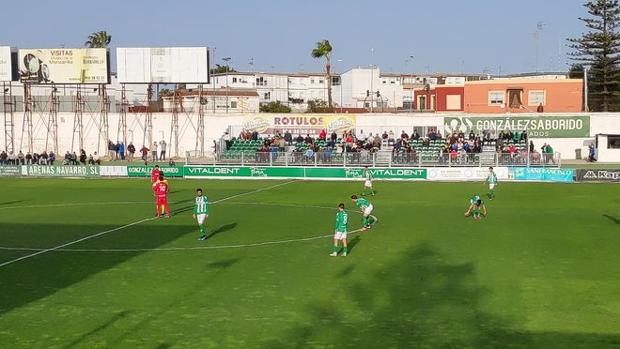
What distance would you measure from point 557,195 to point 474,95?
1431 inches

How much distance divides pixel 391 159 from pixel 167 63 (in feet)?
88.1

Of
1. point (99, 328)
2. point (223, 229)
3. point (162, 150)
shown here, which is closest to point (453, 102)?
point (162, 150)

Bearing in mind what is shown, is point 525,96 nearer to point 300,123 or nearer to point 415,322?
point 300,123

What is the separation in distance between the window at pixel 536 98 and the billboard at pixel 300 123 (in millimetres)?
20411

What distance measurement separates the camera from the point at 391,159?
50875 mm

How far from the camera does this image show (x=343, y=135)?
6391 centimetres

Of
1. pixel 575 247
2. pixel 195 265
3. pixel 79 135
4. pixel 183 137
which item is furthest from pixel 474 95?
pixel 195 265

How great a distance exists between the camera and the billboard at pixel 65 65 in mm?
67500

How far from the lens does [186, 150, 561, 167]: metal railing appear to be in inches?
1938

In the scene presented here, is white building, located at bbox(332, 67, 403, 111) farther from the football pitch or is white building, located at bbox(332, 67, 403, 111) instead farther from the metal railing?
the football pitch

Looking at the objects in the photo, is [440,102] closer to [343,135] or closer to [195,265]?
[343,135]

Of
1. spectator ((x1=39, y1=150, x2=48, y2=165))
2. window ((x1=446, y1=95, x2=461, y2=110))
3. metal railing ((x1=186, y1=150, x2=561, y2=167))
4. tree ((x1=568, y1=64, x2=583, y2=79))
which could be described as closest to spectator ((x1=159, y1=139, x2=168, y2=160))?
spectator ((x1=39, y1=150, x2=48, y2=165))

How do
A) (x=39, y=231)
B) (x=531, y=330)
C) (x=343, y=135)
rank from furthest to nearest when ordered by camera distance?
1. (x=343, y=135)
2. (x=39, y=231)
3. (x=531, y=330)

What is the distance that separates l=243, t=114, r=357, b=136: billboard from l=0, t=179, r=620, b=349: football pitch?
104 feet
